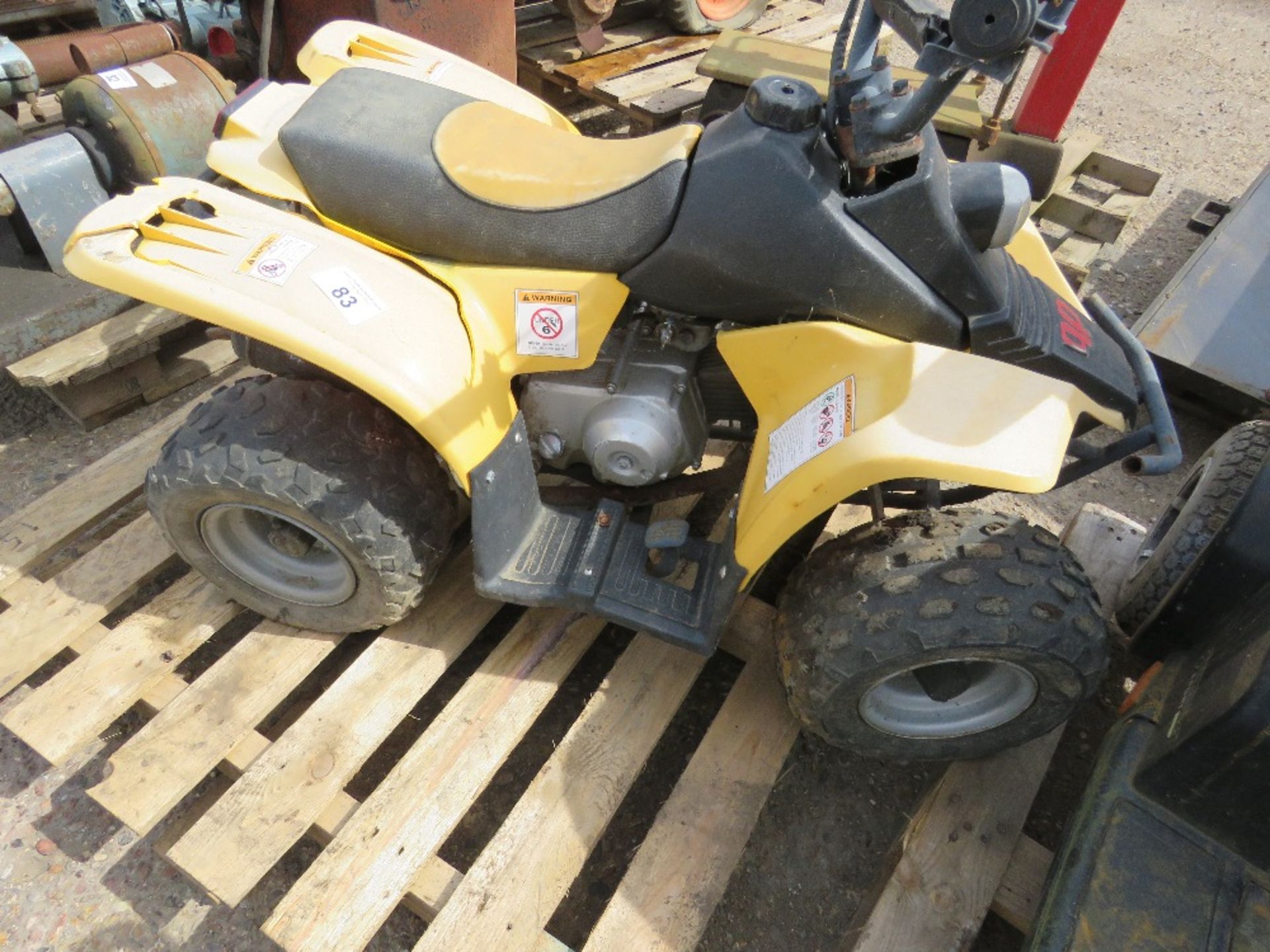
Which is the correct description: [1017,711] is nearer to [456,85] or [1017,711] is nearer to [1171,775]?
[1171,775]

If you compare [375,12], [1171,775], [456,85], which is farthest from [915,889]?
[375,12]

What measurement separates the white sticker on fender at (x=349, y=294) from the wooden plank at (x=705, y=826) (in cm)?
118

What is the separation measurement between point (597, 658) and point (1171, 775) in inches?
51.2

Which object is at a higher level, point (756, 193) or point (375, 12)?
point (756, 193)

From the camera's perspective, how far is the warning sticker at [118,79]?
8.35 ft

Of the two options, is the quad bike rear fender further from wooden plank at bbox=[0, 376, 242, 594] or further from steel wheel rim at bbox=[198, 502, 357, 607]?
wooden plank at bbox=[0, 376, 242, 594]

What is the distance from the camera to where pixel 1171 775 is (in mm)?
1499

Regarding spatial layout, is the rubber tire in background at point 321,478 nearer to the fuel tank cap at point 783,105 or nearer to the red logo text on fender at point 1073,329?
the fuel tank cap at point 783,105

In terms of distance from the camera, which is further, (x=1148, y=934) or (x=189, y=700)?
(x=189, y=700)

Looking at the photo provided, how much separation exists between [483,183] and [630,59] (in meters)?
2.78

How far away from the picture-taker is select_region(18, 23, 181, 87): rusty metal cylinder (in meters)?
2.88

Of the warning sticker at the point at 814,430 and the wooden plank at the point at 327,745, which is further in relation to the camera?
the wooden plank at the point at 327,745

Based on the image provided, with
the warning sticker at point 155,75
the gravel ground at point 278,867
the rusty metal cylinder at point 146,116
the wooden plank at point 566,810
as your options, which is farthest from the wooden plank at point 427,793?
the warning sticker at point 155,75

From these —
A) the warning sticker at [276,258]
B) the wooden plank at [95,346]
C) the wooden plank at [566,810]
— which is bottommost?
the wooden plank at [566,810]
